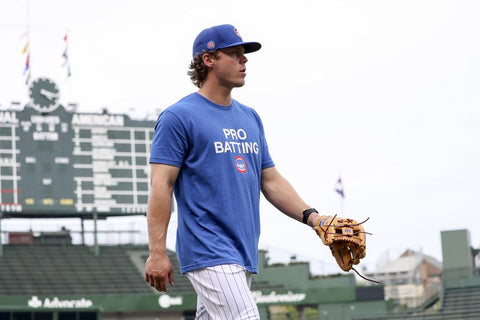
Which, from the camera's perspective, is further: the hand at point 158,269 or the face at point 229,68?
the face at point 229,68

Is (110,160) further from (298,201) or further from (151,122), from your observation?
(298,201)

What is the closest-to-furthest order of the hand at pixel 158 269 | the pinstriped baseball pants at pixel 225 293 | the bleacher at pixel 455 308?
the hand at pixel 158 269, the pinstriped baseball pants at pixel 225 293, the bleacher at pixel 455 308

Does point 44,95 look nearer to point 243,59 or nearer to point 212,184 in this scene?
point 243,59

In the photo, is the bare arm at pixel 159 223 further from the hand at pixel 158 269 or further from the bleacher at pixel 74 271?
the bleacher at pixel 74 271

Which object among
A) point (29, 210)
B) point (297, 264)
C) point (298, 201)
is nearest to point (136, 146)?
point (29, 210)

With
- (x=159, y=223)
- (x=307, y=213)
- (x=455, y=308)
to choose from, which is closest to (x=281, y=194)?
(x=307, y=213)

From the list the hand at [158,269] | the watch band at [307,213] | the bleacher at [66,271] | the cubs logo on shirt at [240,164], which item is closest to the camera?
the hand at [158,269]

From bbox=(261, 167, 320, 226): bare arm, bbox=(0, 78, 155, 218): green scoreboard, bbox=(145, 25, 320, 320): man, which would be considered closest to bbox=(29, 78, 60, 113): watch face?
bbox=(0, 78, 155, 218): green scoreboard

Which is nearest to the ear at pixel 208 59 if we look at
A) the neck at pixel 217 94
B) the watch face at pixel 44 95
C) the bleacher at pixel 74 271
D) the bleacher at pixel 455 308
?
the neck at pixel 217 94

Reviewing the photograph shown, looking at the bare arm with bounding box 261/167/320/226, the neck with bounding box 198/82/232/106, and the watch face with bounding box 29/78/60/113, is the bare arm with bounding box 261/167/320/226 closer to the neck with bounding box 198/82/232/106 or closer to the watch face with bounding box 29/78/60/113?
the neck with bounding box 198/82/232/106

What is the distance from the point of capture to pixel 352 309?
42469mm

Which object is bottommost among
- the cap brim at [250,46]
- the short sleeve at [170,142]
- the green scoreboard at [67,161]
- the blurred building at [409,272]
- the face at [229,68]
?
the blurred building at [409,272]

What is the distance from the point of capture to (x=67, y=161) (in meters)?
38.2

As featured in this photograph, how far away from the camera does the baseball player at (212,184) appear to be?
459cm
